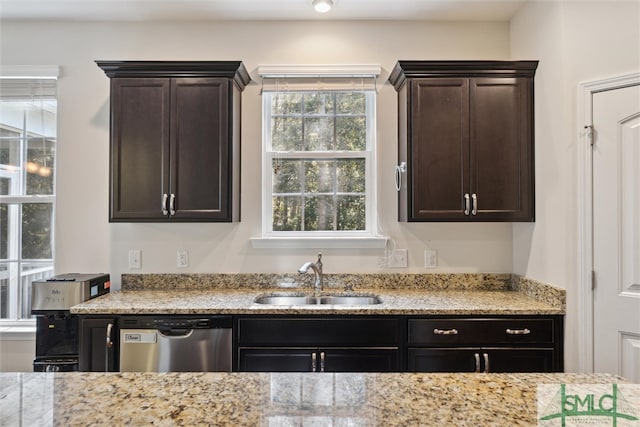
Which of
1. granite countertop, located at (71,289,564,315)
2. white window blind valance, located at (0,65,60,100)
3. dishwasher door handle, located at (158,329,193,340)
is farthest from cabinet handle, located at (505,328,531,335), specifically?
white window blind valance, located at (0,65,60,100)

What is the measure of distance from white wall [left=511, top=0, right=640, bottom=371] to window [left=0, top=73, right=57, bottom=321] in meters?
3.36

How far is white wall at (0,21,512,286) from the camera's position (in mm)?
2807

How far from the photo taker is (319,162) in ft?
9.57

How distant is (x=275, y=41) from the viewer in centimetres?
284

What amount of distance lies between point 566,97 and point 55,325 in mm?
3240

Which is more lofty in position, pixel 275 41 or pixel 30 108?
pixel 275 41

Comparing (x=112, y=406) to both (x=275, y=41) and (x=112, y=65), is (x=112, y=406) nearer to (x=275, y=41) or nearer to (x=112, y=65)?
(x=112, y=65)

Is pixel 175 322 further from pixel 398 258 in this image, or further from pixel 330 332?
pixel 398 258

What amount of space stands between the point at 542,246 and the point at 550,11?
1.41 m

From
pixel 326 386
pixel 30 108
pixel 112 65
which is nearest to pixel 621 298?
pixel 326 386

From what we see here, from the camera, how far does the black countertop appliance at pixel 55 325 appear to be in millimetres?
2287

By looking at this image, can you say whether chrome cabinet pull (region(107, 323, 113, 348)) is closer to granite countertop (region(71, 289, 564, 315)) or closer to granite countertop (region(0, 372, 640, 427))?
granite countertop (region(71, 289, 564, 315))

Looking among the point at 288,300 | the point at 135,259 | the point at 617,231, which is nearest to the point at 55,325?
the point at 135,259

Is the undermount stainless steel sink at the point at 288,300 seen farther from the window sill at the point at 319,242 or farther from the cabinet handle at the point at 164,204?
the cabinet handle at the point at 164,204
